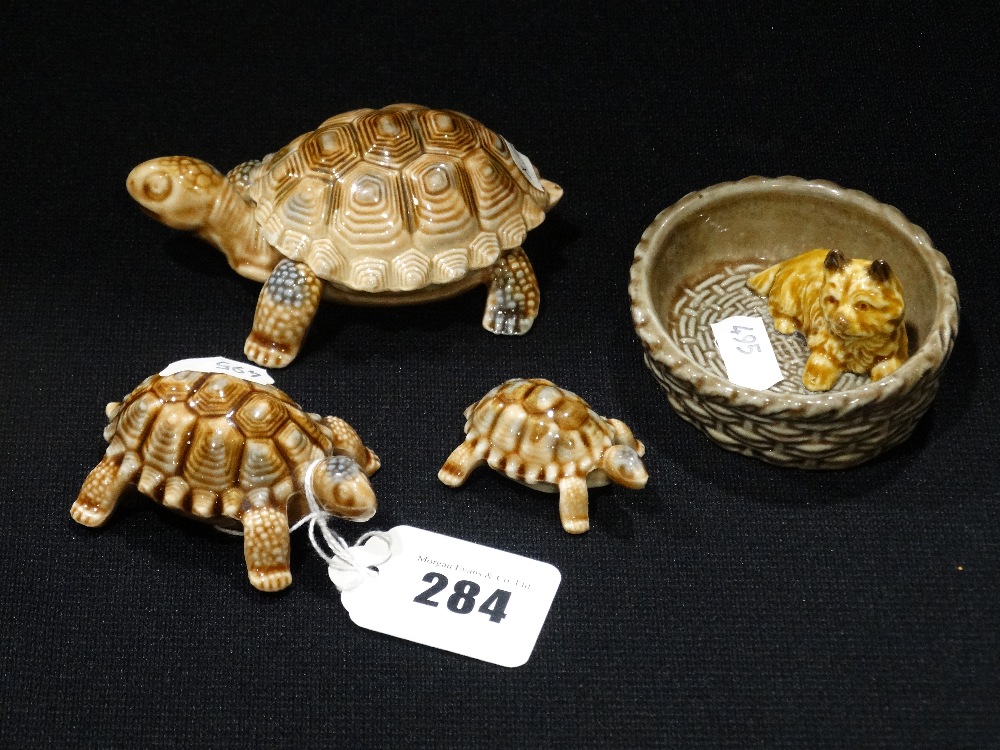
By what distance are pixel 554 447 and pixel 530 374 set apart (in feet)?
1.20

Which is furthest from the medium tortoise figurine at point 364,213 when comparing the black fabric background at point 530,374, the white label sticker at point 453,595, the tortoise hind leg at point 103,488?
the white label sticker at point 453,595

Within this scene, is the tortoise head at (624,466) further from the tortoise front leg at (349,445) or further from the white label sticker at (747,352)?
the tortoise front leg at (349,445)

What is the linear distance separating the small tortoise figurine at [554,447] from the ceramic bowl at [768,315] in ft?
0.65

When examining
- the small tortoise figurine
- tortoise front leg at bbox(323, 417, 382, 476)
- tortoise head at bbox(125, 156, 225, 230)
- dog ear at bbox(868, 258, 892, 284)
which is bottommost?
tortoise front leg at bbox(323, 417, 382, 476)

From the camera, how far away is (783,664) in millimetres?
2232

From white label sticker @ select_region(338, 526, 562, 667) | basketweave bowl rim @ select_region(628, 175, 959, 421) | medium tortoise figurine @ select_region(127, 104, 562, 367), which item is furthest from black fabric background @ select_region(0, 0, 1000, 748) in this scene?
basketweave bowl rim @ select_region(628, 175, 959, 421)

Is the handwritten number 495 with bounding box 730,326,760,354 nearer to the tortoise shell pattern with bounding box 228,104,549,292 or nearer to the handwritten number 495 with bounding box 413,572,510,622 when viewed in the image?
the tortoise shell pattern with bounding box 228,104,549,292

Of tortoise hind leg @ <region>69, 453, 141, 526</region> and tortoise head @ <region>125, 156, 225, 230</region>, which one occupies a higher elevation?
tortoise head @ <region>125, 156, 225, 230</region>

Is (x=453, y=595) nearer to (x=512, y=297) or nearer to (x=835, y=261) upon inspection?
(x=512, y=297)

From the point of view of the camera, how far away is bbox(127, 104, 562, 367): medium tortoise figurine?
2471 millimetres

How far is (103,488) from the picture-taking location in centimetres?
228

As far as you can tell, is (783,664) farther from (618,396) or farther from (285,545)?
(285,545)

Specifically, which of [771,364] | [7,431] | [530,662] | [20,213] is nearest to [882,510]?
[771,364]

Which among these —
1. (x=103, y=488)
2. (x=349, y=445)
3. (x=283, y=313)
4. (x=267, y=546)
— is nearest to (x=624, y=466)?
(x=349, y=445)
